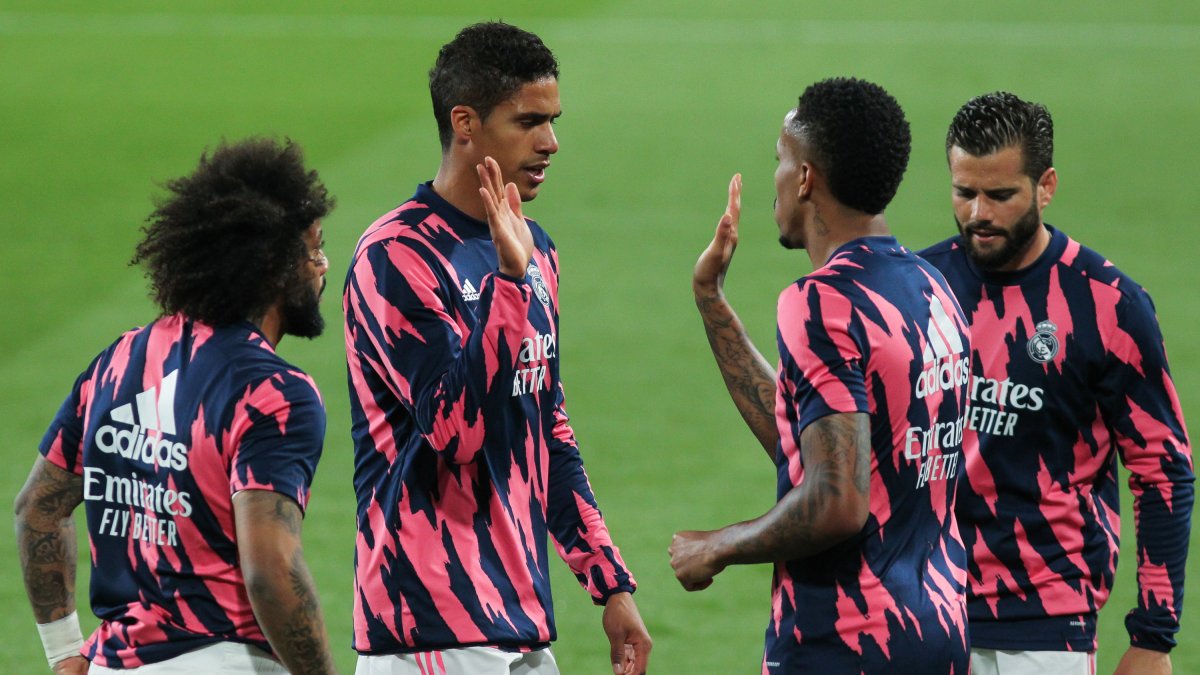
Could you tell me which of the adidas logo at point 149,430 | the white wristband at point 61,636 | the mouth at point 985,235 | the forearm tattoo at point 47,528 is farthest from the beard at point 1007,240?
the white wristband at point 61,636

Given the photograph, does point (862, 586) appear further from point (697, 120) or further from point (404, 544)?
point (697, 120)

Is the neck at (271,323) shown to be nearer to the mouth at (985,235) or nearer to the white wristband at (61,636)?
the white wristband at (61,636)

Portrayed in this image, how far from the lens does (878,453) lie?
3.57 m

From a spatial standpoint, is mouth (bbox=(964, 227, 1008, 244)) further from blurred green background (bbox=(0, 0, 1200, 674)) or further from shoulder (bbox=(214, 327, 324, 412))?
blurred green background (bbox=(0, 0, 1200, 674))

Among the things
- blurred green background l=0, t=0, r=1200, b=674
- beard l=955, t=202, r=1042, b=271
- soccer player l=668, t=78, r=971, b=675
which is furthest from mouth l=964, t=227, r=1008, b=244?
blurred green background l=0, t=0, r=1200, b=674

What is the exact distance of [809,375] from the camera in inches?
138

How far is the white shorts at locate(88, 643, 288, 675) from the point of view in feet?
11.7

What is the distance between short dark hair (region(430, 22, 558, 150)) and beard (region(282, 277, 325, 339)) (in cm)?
60

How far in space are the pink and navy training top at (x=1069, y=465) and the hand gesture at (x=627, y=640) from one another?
89 centimetres

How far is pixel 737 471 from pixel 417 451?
17.6 feet

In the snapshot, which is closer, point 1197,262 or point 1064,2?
point 1197,262

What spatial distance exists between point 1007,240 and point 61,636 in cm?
263

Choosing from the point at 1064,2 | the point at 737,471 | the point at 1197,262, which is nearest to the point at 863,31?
the point at 1064,2

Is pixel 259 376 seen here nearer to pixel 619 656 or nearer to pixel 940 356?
pixel 619 656
